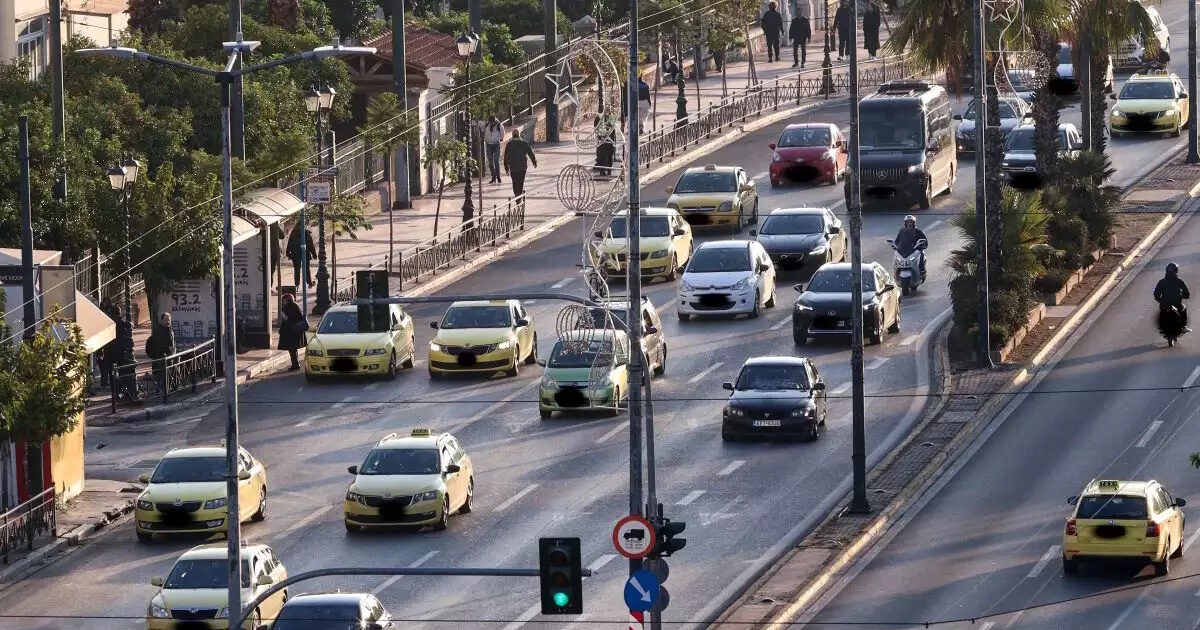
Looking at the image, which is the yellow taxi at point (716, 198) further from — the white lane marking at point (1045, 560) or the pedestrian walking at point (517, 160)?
the white lane marking at point (1045, 560)

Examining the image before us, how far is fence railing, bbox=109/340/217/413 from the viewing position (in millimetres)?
47625

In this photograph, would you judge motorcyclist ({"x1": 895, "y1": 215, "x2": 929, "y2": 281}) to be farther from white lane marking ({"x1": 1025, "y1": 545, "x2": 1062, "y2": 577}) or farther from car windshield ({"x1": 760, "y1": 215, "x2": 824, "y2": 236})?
white lane marking ({"x1": 1025, "y1": 545, "x2": 1062, "y2": 577})

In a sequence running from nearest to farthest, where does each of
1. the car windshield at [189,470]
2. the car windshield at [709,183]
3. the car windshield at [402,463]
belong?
the car windshield at [189,470] → the car windshield at [402,463] → the car windshield at [709,183]

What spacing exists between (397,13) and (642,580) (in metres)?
36.8

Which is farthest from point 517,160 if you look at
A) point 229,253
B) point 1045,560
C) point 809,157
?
point 229,253

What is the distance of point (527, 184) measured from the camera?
68.5 metres

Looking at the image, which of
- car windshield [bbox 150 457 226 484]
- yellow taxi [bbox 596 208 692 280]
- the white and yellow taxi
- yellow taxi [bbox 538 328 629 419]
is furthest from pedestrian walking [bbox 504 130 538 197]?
the white and yellow taxi

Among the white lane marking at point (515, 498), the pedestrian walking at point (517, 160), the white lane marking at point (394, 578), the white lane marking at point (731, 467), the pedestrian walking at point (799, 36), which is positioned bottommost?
the white lane marking at point (394, 578)

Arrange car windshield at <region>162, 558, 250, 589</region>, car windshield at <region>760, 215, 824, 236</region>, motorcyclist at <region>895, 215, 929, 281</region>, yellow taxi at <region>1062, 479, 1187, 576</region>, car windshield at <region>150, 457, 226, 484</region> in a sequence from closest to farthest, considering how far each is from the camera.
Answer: car windshield at <region>162, 558, 250, 589</region>
yellow taxi at <region>1062, 479, 1187, 576</region>
car windshield at <region>150, 457, 226, 484</region>
motorcyclist at <region>895, 215, 929, 281</region>
car windshield at <region>760, 215, 824, 236</region>

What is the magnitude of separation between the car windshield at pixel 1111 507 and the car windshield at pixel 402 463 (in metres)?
10.2

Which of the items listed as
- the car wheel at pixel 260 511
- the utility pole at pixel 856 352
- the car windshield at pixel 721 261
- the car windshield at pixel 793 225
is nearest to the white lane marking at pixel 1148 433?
the utility pole at pixel 856 352

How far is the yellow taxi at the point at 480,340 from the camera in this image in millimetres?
48938

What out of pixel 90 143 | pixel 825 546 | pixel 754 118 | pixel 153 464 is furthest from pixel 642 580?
pixel 754 118

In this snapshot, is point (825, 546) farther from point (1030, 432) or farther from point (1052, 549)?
point (1030, 432)
